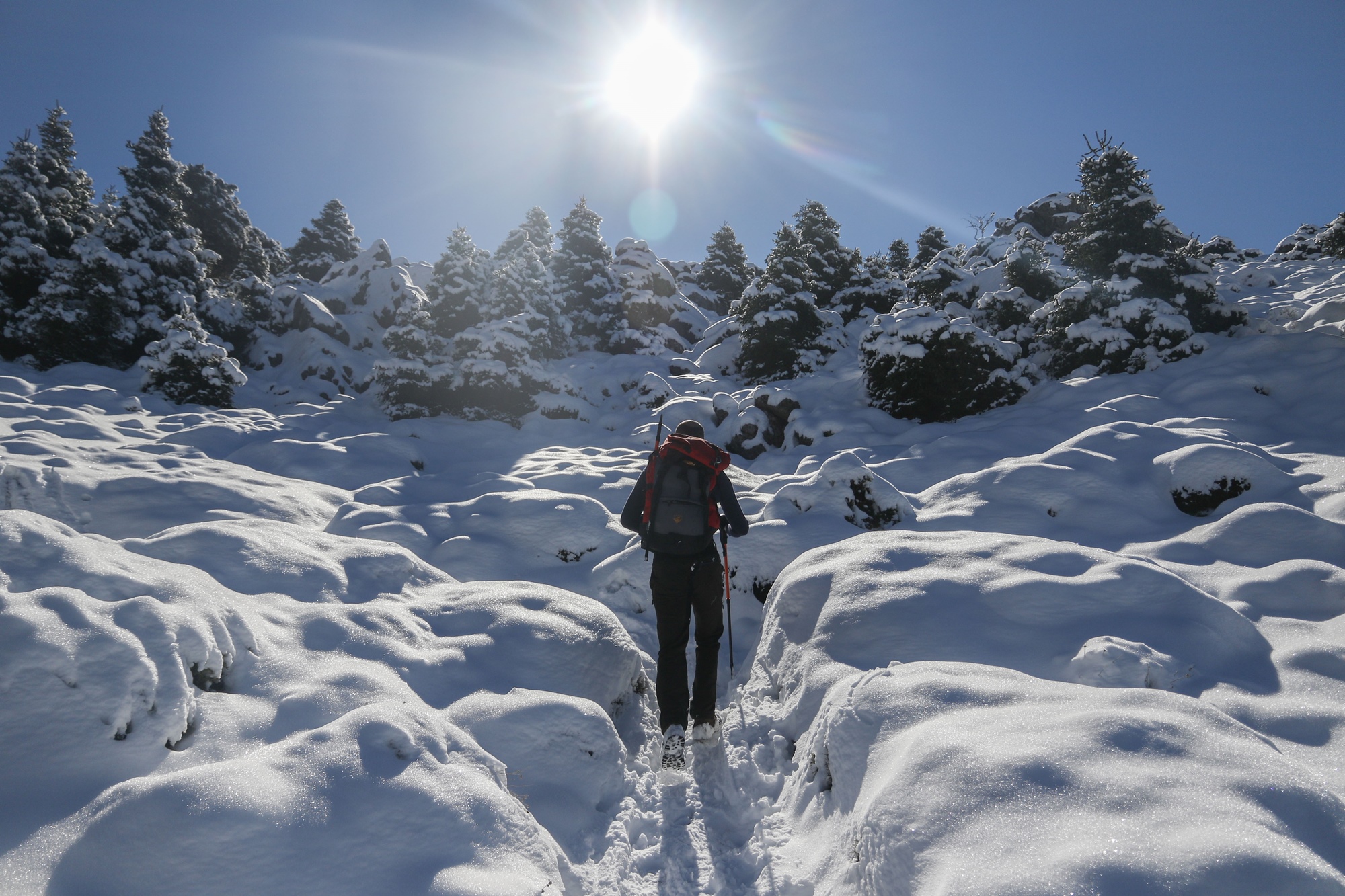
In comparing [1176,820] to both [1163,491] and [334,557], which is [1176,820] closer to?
[334,557]

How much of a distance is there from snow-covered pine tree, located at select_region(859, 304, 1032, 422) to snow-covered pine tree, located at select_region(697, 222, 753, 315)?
2746 cm

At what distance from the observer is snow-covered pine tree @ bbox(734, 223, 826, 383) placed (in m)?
21.8

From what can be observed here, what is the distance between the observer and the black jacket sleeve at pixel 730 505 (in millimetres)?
4977

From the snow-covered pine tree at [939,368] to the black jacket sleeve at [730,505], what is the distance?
40.2ft

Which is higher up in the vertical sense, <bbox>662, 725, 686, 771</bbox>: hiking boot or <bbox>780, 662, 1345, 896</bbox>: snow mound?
<bbox>780, 662, 1345, 896</bbox>: snow mound

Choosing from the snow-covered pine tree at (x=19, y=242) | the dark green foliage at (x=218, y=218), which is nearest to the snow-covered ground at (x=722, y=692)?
the snow-covered pine tree at (x=19, y=242)

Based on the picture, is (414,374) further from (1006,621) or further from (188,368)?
(1006,621)

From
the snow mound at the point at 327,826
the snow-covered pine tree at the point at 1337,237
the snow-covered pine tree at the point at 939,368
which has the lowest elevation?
the snow mound at the point at 327,826

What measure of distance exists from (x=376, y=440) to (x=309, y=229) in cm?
3219

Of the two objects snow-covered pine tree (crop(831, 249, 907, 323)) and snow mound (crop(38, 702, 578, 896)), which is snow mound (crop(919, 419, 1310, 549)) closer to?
snow mound (crop(38, 702, 578, 896))

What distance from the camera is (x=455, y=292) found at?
70.9 feet

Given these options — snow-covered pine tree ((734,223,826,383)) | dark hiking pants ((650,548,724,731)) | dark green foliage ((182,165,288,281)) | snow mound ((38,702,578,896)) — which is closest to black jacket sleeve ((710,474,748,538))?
dark hiking pants ((650,548,724,731))

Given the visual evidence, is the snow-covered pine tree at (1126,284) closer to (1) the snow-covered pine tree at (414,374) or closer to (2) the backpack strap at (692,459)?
(2) the backpack strap at (692,459)

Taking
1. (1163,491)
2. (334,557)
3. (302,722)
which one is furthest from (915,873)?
(1163,491)
